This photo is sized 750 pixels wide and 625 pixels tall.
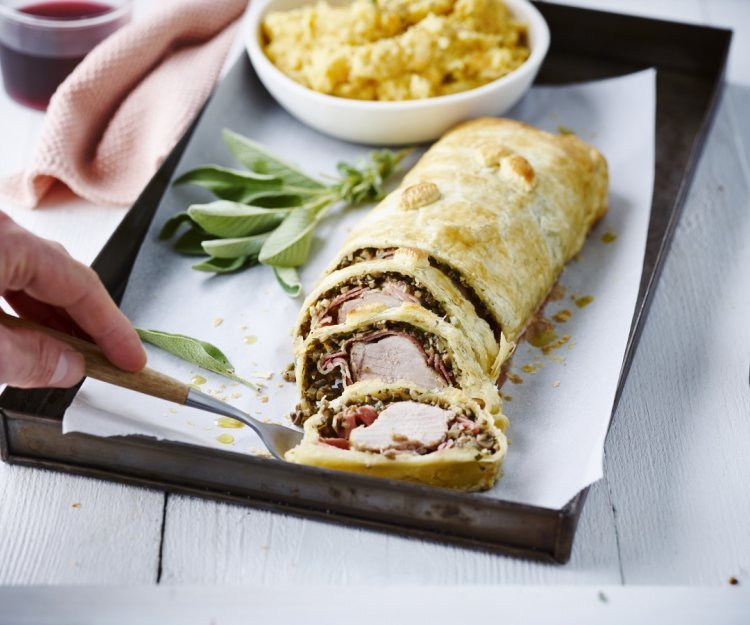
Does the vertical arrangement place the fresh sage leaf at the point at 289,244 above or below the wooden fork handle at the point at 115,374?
below

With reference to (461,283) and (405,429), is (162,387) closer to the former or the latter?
(405,429)

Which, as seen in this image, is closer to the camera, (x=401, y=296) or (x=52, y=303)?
(x=52, y=303)

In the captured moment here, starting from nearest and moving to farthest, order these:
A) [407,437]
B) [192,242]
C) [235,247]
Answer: [407,437] → [235,247] → [192,242]

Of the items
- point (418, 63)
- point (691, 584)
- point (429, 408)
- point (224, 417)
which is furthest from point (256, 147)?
point (691, 584)

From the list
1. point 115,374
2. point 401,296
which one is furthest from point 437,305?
point 115,374

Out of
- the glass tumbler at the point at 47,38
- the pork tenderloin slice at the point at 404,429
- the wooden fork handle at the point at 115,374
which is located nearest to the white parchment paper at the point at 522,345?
the wooden fork handle at the point at 115,374

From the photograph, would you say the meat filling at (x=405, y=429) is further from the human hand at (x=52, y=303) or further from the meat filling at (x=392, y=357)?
the human hand at (x=52, y=303)
